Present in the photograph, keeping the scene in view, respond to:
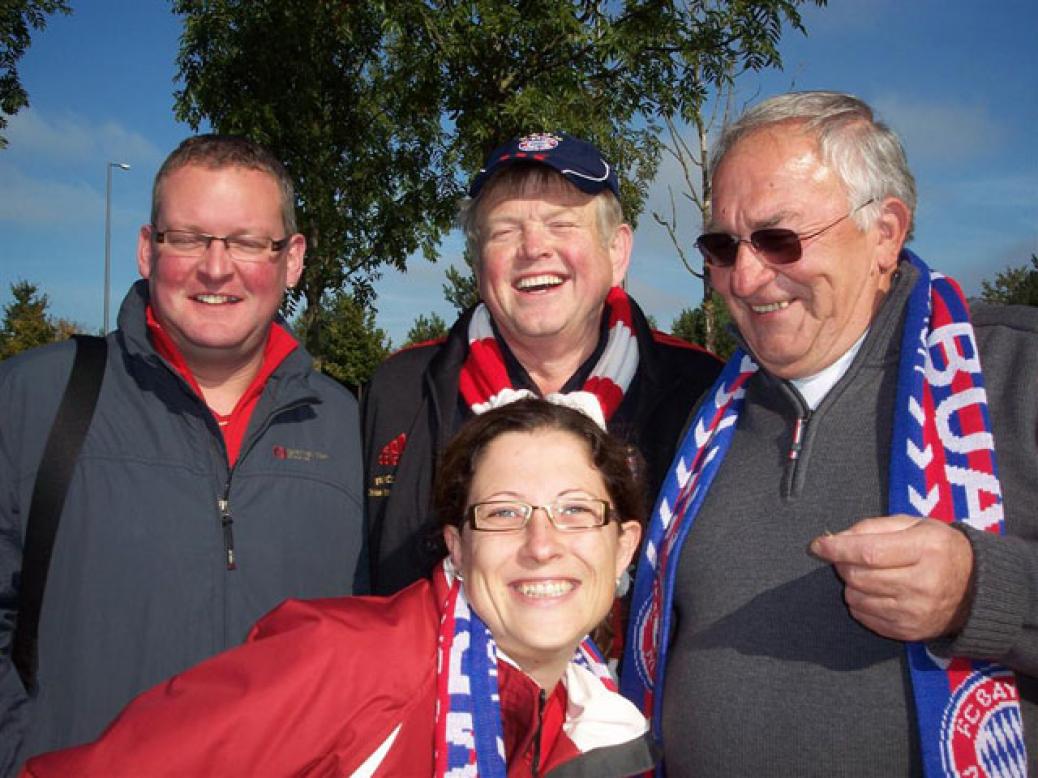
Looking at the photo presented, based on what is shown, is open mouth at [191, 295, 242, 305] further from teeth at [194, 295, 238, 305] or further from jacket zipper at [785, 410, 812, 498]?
jacket zipper at [785, 410, 812, 498]

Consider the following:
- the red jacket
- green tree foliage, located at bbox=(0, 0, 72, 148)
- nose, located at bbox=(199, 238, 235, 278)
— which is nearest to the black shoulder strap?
nose, located at bbox=(199, 238, 235, 278)

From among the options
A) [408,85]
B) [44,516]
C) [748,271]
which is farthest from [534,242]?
[408,85]

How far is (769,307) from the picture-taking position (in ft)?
8.88

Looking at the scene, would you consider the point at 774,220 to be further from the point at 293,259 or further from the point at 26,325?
the point at 26,325

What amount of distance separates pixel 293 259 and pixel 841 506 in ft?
7.09

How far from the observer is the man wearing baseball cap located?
126 inches

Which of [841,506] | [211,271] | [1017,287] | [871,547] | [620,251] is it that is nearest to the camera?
[871,547]

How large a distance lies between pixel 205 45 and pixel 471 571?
10.5 metres

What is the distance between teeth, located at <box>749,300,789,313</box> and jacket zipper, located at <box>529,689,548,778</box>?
1.36 m

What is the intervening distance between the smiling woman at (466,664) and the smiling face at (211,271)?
0.97m

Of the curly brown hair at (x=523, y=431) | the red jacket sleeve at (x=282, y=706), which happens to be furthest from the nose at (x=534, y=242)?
the red jacket sleeve at (x=282, y=706)

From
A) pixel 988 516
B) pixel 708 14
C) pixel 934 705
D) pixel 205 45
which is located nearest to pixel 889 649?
pixel 934 705

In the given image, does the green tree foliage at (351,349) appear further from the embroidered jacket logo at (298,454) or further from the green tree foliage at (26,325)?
the embroidered jacket logo at (298,454)

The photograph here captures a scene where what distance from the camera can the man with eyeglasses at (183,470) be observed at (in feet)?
8.76
